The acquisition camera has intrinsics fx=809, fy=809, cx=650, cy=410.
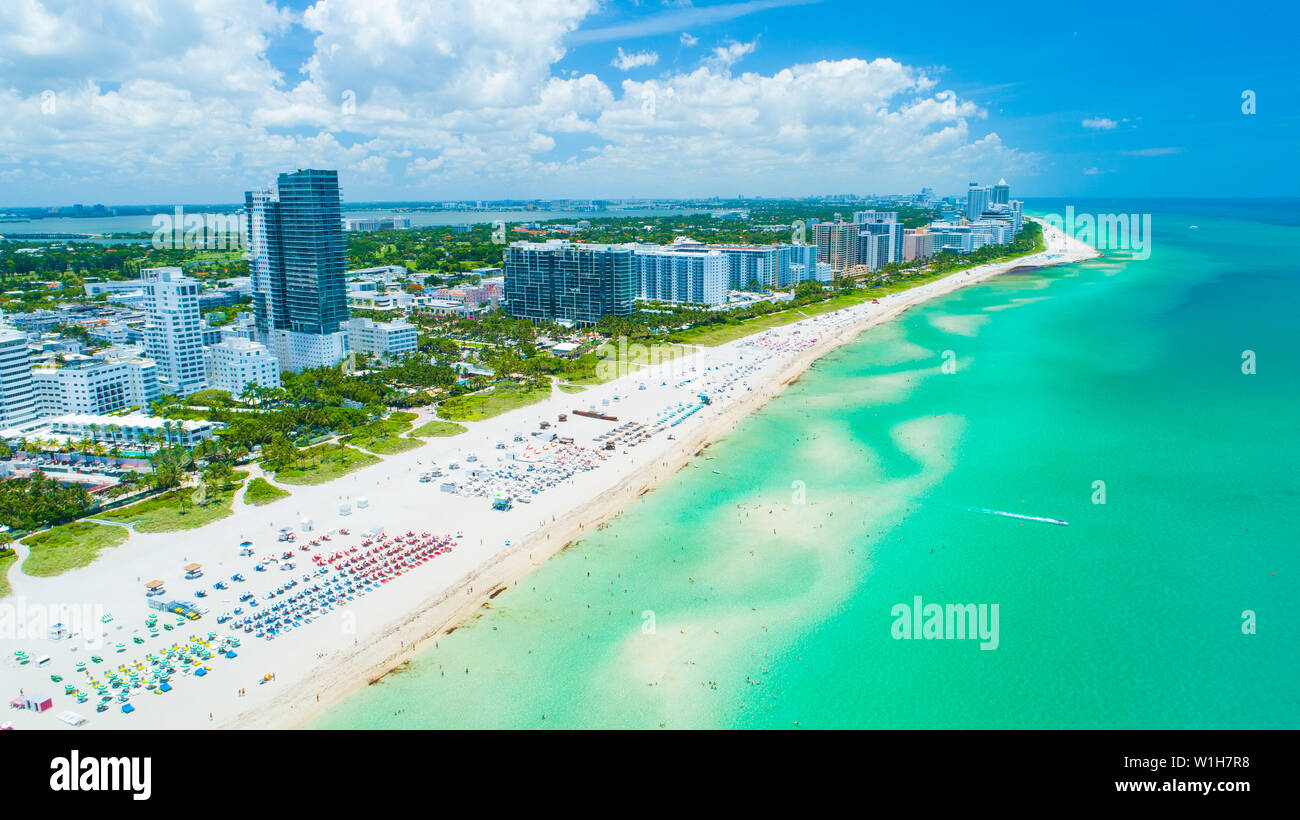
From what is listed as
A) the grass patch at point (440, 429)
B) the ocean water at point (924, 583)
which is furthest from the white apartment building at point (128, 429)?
the ocean water at point (924, 583)

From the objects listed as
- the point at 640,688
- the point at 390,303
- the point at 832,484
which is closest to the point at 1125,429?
the point at 832,484

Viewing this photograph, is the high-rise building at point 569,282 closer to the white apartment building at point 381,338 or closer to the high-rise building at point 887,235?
the white apartment building at point 381,338

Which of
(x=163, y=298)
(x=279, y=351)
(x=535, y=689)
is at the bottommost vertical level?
(x=535, y=689)

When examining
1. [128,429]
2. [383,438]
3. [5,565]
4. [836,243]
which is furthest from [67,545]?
[836,243]

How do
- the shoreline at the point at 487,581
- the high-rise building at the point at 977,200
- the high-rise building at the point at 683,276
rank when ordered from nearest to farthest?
1. the shoreline at the point at 487,581
2. the high-rise building at the point at 683,276
3. the high-rise building at the point at 977,200

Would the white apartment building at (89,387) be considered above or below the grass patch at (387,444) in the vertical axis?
above

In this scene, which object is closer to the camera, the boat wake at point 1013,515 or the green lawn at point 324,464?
the boat wake at point 1013,515
